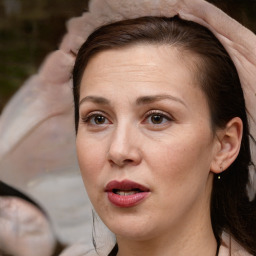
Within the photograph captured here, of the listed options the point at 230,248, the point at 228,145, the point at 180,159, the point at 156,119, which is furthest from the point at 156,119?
the point at 230,248

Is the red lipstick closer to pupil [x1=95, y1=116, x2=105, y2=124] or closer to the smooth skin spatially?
the smooth skin

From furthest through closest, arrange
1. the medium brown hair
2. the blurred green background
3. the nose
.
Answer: the blurred green background
the medium brown hair
the nose

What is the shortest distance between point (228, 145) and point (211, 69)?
18 cm

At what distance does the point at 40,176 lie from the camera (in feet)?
6.84

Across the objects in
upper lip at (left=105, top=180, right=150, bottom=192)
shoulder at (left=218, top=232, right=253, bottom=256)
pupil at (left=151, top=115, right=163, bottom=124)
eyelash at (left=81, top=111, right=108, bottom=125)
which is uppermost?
pupil at (left=151, top=115, right=163, bottom=124)

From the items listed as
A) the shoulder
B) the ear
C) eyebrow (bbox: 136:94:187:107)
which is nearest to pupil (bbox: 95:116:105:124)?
eyebrow (bbox: 136:94:187:107)

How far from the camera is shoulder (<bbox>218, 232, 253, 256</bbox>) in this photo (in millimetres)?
1560

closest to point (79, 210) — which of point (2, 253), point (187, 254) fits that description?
point (2, 253)

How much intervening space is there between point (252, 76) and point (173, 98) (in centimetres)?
22

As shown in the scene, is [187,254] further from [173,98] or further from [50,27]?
[50,27]

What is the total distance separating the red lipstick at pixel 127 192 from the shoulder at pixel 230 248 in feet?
0.96

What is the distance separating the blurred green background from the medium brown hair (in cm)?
80

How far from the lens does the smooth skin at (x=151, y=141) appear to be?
1.39 m

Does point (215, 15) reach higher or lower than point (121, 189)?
higher
